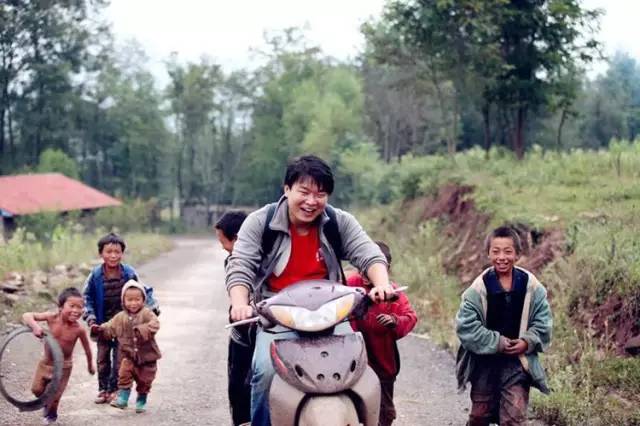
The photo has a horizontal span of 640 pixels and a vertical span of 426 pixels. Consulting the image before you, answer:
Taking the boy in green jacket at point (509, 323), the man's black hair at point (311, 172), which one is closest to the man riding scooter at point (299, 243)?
the man's black hair at point (311, 172)

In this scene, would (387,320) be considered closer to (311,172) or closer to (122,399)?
(311,172)

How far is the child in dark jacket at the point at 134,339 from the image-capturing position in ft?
22.0

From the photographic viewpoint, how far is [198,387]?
7902 millimetres

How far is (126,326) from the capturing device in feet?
22.1

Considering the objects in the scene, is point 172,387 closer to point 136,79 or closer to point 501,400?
point 501,400

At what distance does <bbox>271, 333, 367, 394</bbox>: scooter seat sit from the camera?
3.66 metres

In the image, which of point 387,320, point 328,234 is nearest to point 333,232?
point 328,234

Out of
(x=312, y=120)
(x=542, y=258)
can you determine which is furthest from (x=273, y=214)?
(x=312, y=120)

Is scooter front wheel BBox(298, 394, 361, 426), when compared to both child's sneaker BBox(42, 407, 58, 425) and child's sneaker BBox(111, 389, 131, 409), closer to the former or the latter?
child's sneaker BBox(42, 407, 58, 425)

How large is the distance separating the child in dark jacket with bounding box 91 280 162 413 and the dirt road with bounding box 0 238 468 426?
21 centimetres

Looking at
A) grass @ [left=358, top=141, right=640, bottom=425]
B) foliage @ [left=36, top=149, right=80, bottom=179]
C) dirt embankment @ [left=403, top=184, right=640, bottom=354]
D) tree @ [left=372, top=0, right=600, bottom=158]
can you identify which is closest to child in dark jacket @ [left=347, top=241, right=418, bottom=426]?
grass @ [left=358, top=141, right=640, bottom=425]

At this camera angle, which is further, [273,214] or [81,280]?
[81,280]

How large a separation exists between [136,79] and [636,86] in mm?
44725

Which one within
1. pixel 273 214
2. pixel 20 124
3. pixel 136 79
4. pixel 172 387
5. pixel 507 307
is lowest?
pixel 172 387
